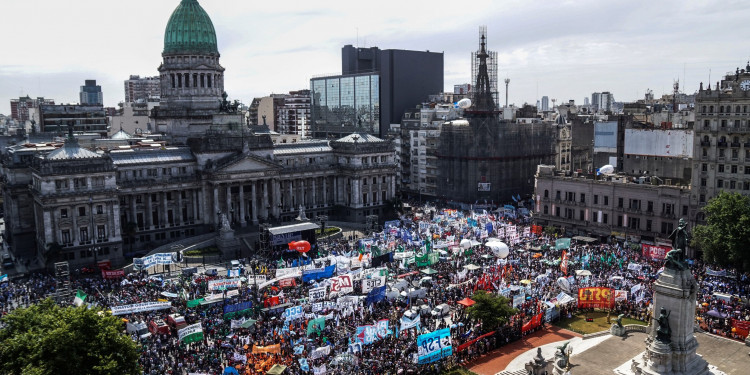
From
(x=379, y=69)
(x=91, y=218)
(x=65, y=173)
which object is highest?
(x=379, y=69)

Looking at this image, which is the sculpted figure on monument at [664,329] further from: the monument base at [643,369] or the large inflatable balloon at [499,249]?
the large inflatable balloon at [499,249]

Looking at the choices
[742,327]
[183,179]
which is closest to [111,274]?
[183,179]

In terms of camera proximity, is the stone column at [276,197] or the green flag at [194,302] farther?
the stone column at [276,197]

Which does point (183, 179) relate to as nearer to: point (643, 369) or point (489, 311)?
point (489, 311)

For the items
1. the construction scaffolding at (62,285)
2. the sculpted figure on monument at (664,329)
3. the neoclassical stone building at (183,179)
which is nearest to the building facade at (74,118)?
the neoclassical stone building at (183,179)

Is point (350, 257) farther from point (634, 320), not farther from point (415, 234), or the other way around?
point (634, 320)

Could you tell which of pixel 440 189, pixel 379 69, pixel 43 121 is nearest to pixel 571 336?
pixel 440 189
